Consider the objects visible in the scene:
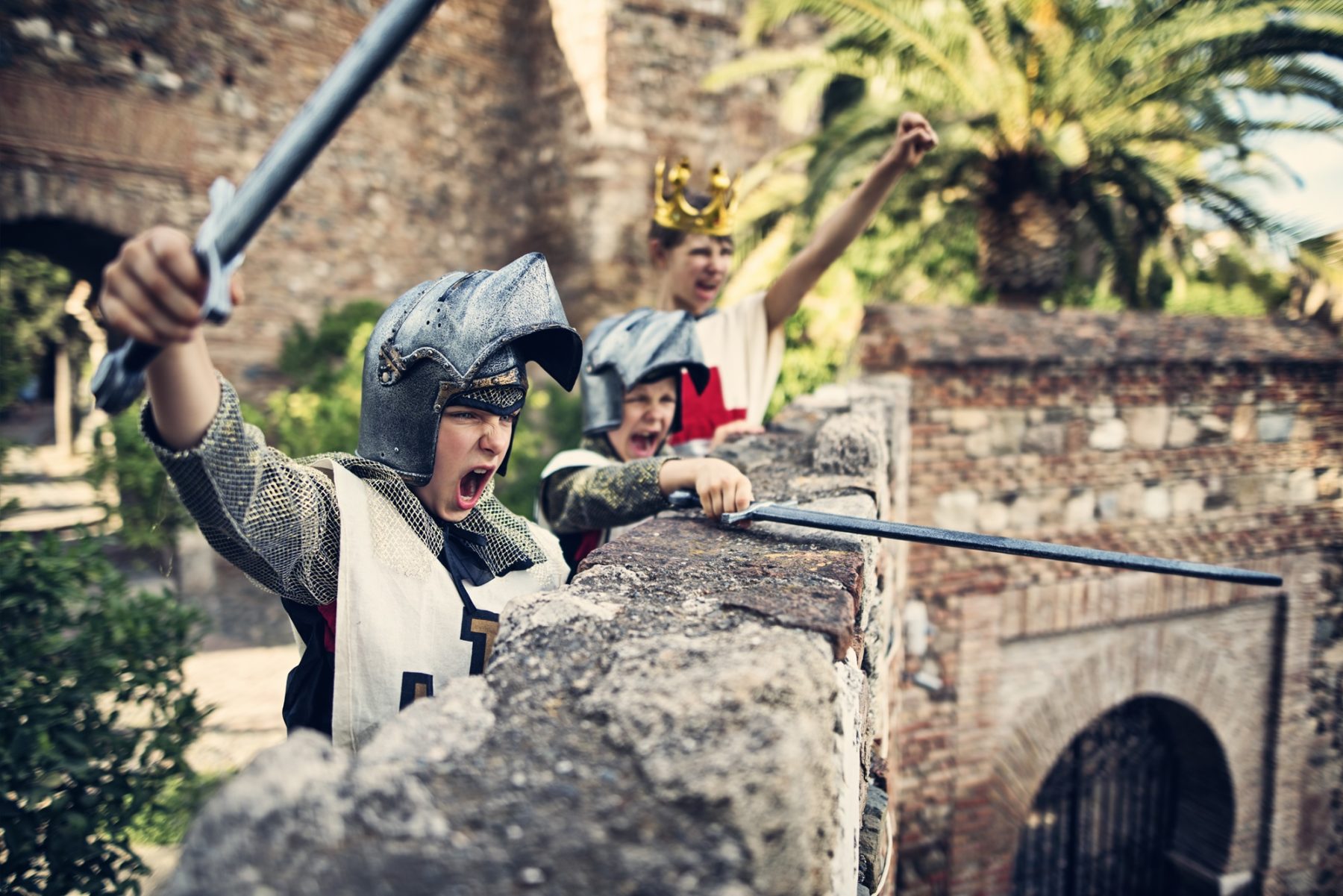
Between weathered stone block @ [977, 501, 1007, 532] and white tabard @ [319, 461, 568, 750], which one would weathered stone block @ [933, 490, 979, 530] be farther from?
white tabard @ [319, 461, 568, 750]

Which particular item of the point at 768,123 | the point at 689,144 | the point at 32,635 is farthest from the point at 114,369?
the point at 768,123

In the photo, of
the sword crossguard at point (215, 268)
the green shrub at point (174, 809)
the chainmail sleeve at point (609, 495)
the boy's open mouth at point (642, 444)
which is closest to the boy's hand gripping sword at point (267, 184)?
the sword crossguard at point (215, 268)

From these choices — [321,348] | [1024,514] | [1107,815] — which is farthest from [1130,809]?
[321,348]

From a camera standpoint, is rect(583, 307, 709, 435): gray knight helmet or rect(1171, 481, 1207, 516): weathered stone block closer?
rect(583, 307, 709, 435): gray knight helmet

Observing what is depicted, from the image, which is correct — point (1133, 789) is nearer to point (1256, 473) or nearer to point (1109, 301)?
point (1256, 473)

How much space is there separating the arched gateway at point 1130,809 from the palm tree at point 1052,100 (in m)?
3.07

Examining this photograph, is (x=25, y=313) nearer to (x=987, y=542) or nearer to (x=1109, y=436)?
(x=1109, y=436)

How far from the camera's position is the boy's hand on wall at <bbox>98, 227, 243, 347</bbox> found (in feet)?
2.97

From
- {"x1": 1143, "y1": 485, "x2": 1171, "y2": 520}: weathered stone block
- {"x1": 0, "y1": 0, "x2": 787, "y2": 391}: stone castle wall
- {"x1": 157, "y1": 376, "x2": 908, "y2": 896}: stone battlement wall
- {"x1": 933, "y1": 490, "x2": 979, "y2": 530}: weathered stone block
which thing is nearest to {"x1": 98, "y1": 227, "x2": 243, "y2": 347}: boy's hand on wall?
{"x1": 157, "y1": 376, "x2": 908, "y2": 896}: stone battlement wall

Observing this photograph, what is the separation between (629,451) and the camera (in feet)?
7.88

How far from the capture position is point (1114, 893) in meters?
5.21

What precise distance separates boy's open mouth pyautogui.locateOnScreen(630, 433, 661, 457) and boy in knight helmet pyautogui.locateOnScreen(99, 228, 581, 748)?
68 centimetres

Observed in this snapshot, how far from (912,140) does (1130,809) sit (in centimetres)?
484

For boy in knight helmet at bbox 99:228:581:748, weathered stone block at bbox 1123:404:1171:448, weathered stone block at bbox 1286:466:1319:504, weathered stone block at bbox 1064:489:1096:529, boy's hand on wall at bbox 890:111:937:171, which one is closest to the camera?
boy in knight helmet at bbox 99:228:581:748
